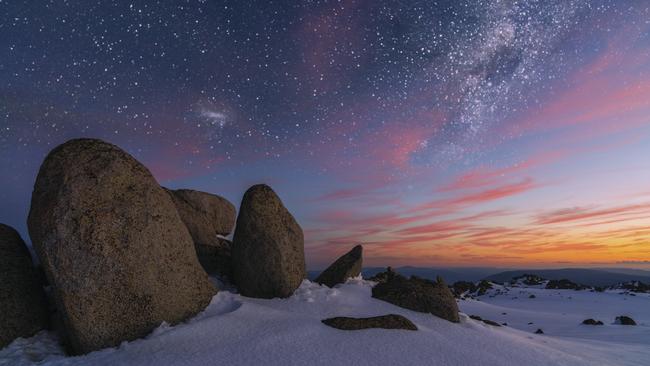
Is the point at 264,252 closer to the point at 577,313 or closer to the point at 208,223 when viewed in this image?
the point at 208,223

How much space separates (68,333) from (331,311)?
562 cm

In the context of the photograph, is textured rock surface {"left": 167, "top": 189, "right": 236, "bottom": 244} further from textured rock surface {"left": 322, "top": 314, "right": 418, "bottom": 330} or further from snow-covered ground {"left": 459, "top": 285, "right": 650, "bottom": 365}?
snow-covered ground {"left": 459, "top": 285, "right": 650, "bottom": 365}

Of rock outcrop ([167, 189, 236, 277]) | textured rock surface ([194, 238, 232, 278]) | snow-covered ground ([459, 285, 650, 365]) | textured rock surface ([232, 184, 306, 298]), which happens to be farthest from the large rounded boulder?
snow-covered ground ([459, 285, 650, 365])

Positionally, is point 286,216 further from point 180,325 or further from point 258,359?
point 258,359

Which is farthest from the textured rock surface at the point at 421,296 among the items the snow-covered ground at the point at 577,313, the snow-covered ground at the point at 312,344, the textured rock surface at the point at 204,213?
the textured rock surface at the point at 204,213

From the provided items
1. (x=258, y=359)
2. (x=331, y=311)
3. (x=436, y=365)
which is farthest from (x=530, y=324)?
(x=258, y=359)

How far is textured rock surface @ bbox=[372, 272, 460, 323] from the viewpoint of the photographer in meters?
11.0

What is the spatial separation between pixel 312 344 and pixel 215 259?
24.0ft

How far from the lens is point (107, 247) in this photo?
27.4ft

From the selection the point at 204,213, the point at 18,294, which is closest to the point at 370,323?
the point at 18,294

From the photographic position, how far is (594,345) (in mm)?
11703

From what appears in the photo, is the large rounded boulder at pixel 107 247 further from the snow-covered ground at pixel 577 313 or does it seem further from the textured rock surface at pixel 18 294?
the snow-covered ground at pixel 577 313

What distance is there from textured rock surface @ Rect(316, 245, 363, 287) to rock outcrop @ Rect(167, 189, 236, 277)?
3225mm

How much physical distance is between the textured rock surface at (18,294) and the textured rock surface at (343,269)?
774 centimetres
